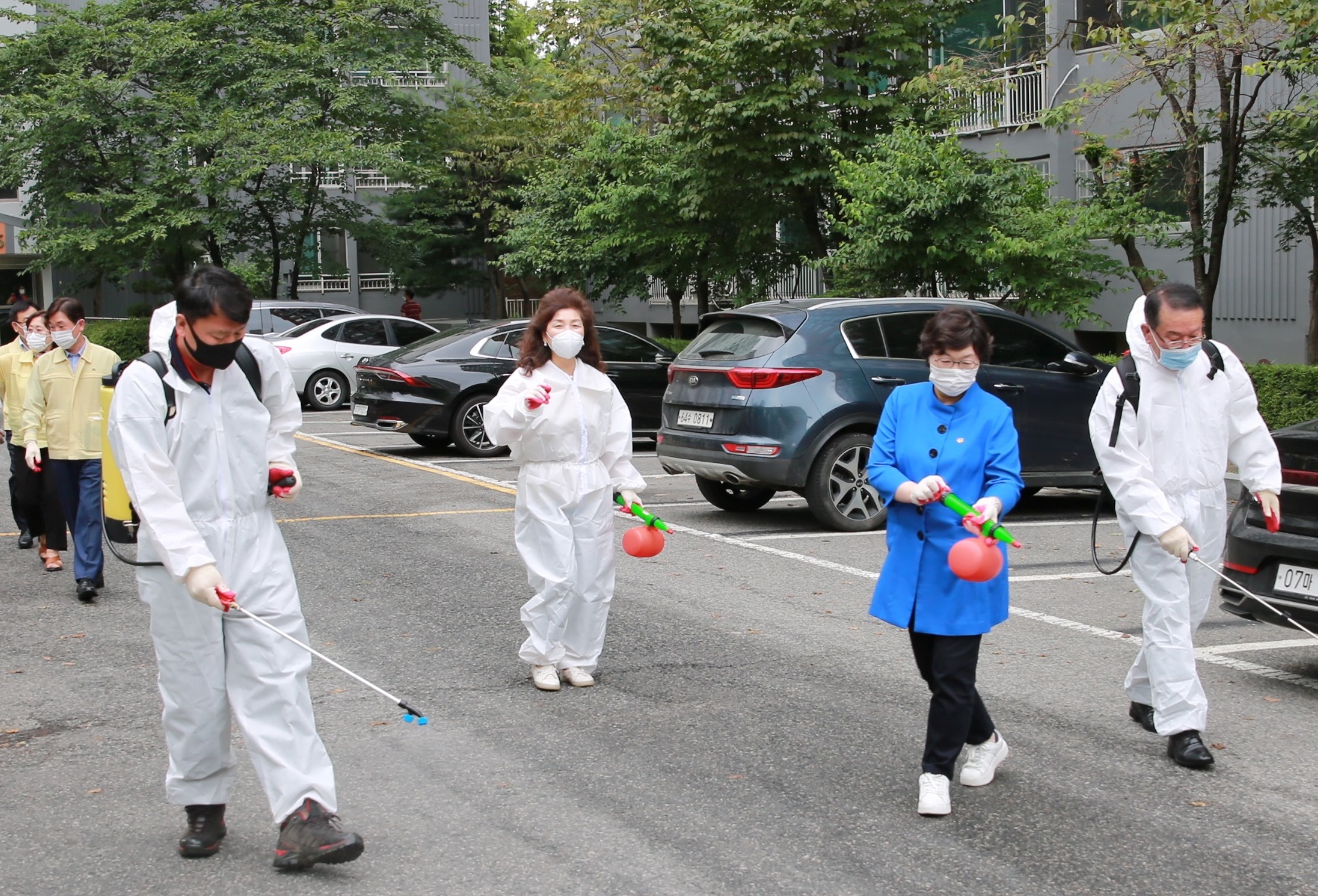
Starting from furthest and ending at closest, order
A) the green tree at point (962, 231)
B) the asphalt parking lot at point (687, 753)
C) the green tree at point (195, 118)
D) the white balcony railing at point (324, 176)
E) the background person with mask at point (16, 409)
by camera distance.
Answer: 1. the white balcony railing at point (324, 176)
2. the green tree at point (195, 118)
3. the green tree at point (962, 231)
4. the background person with mask at point (16, 409)
5. the asphalt parking lot at point (687, 753)

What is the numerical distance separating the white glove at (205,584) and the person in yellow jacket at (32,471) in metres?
5.54

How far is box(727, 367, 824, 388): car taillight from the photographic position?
34.6ft

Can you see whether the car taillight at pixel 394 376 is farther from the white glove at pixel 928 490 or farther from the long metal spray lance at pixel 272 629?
the white glove at pixel 928 490

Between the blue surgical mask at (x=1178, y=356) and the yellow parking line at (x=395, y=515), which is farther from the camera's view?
the yellow parking line at (x=395, y=515)

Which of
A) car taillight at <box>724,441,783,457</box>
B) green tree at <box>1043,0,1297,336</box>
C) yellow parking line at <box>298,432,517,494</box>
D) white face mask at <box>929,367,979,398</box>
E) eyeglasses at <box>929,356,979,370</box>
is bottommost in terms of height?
yellow parking line at <box>298,432,517,494</box>

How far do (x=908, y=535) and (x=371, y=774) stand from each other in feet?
6.82

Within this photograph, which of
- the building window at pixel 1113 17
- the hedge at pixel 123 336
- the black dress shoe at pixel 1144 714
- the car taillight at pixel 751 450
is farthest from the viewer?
the hedge at pixel 123 336

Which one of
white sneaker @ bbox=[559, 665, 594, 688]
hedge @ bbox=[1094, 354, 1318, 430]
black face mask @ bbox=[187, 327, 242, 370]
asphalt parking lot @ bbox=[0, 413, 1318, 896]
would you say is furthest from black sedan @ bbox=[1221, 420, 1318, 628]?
hedge @ bbox=[1094, 354, 1318, 430]

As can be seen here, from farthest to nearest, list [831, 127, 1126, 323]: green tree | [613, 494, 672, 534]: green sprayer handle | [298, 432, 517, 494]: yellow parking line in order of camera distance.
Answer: [831, 127, 1126, 323]: green tree < [298, 432, 517, 494]: yellow parking line < [613, 494, 672, 534]: green sprayer handle

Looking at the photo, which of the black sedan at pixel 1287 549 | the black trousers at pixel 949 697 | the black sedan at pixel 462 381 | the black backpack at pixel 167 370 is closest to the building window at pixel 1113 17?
the black sedan at pixel 462 381

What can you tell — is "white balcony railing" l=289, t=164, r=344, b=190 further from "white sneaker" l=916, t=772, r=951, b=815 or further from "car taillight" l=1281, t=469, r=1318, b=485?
"white sneaker" l=916, t=772, r=951, b=815

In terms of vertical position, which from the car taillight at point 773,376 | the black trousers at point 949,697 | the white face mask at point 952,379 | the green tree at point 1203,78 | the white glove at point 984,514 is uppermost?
the green tree at point 1203,78

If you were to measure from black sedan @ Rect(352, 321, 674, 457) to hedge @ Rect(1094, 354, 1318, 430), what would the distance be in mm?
6348

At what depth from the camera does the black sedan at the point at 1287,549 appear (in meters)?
6.20
